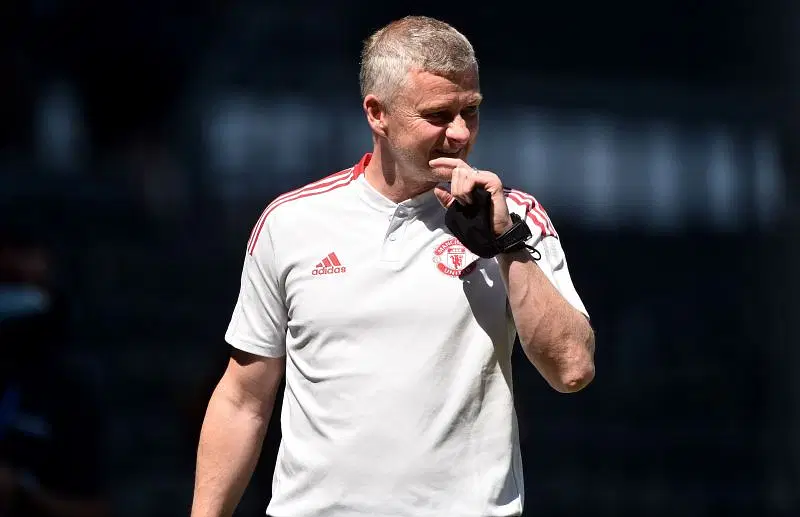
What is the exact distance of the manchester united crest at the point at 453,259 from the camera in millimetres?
2229

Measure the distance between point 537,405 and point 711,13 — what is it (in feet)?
5.44

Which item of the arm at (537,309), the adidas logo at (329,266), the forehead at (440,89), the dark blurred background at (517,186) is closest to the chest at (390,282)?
the adidas logo at (329,266)

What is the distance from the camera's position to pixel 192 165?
4746 mm

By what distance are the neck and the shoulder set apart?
0.48 feet

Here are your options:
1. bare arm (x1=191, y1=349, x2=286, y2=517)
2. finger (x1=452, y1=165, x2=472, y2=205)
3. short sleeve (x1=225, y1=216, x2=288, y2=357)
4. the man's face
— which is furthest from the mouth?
bare arm (x1=191, y1=349, x2=286, y2=517)

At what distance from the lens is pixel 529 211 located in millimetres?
2270

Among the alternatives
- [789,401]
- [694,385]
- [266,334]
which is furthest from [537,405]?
[266,334]

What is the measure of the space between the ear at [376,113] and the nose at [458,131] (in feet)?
0.49

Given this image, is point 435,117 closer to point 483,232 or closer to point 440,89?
point 440,89

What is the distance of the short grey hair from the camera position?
2191mm

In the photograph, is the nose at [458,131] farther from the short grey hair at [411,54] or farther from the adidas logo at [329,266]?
the adidas logo at [329,266]

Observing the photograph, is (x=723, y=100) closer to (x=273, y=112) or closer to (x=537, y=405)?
(x=537, y=405)

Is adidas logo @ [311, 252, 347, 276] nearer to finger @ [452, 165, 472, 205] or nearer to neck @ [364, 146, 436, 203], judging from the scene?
neck @ [364, 146, 436, 203]

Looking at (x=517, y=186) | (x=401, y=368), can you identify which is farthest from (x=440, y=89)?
(x=517, y=186)
